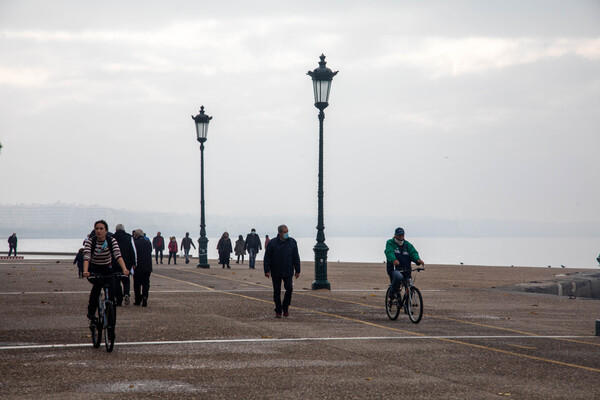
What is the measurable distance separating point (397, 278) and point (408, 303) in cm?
52

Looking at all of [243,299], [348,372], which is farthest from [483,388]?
[243,299]

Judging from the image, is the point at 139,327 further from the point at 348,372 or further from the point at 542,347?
the point at 542,347

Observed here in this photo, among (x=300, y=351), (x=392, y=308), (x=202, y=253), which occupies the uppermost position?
(x=202, y=253)

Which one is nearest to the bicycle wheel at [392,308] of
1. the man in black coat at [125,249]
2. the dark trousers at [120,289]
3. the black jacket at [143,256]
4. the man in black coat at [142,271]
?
the man in black coat at [142,271]

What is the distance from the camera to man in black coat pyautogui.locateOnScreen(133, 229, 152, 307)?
56.7 ft

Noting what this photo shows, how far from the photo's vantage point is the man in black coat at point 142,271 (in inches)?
681

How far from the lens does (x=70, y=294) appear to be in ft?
65.8

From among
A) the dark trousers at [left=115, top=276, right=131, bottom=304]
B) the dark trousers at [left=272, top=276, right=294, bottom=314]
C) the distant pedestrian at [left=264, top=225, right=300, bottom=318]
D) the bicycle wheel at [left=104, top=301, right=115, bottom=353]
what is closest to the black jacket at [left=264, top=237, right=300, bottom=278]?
the distant pedestrian at [left=264, top=225, right=300, bottom=318]

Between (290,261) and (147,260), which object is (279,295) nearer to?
(290,261)

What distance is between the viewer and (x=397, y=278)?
1459 cm

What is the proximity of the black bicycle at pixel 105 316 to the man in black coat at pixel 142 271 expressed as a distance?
6.45m

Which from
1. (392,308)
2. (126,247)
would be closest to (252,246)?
(126,247)

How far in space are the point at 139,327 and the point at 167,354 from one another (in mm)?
3203

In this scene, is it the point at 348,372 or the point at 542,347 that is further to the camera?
the point at 542,347
